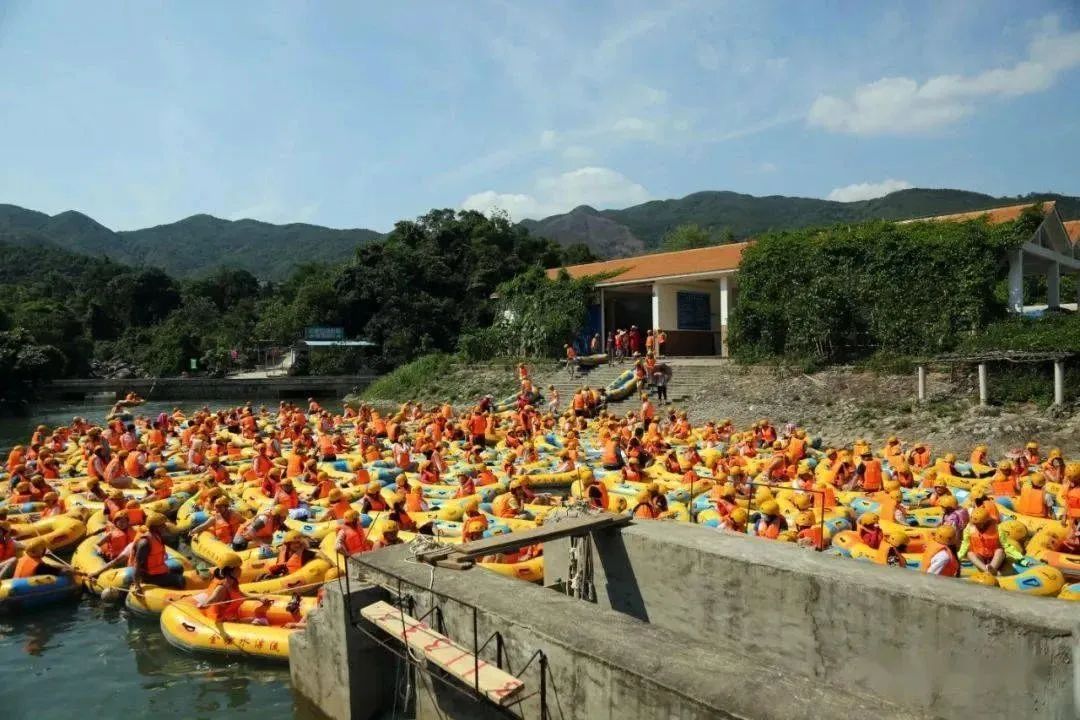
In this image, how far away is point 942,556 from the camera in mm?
7785

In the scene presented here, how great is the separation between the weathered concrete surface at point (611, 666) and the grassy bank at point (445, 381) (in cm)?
2480

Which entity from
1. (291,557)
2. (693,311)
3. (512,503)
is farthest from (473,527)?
(693,311)

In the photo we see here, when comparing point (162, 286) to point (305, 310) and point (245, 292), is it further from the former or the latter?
point (305, 310)

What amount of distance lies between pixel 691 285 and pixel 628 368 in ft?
18.5

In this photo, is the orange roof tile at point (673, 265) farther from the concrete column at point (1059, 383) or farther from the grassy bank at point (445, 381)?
the concrete column at point (1059, 383)

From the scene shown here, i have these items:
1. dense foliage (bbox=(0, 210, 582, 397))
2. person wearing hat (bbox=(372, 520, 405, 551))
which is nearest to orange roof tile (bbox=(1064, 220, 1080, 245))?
dense foliage (bbox=(0, 210, 582, 397))

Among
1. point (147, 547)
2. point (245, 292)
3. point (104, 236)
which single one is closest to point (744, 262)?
point (147, 547)

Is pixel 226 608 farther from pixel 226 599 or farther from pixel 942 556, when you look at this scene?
pixel 942 556

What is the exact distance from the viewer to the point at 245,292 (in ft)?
282

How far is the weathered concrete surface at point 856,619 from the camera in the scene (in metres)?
4.84

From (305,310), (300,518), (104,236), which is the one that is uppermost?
(104,236)

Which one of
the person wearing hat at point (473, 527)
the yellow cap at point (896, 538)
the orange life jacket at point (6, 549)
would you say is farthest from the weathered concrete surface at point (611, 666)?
the orange life jacket at point (6, 549)

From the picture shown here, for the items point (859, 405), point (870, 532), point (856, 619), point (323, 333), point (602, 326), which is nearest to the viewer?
point (856, 619)

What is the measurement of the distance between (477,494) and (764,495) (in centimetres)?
484
